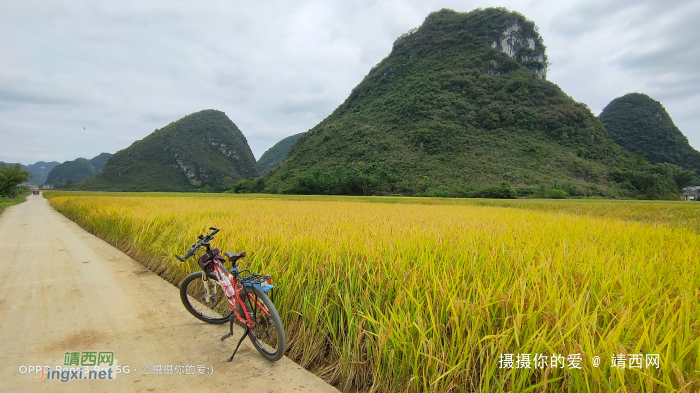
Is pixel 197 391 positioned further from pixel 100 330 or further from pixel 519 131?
pixel 519 131

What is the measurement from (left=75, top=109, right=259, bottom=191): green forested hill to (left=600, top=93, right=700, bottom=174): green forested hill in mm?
123613

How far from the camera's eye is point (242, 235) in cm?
354

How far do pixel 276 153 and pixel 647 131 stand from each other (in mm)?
165585

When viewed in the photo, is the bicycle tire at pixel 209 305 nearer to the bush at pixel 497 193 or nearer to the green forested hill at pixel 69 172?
the bush at pixel 497 193

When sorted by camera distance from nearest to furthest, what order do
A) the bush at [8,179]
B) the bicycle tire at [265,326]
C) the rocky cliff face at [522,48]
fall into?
1. the bicycle tire at [265,326]
2. the bush at [8,179]
3. the rocky cliff face at [522,48]

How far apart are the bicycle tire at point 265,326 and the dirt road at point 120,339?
87 mm

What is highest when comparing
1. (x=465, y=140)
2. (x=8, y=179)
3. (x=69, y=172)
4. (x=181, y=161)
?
(x=181, y=161)

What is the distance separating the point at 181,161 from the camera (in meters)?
108

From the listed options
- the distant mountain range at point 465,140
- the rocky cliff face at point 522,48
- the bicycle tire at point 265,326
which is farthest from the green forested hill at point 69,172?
the bicycle tire at point 265,326

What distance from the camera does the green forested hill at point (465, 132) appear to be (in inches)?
1729

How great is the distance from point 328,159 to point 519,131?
39324mm

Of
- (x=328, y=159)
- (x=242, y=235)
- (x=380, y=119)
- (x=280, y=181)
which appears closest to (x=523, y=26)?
(x=380, y=119)

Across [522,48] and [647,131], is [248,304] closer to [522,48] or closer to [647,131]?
[522,48]

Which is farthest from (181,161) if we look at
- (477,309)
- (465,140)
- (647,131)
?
(647,131)
